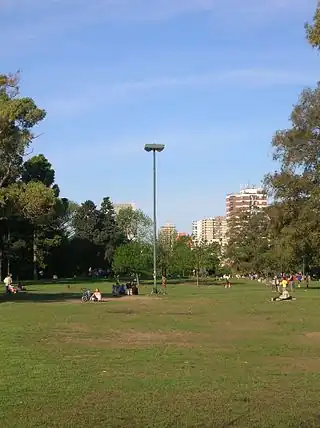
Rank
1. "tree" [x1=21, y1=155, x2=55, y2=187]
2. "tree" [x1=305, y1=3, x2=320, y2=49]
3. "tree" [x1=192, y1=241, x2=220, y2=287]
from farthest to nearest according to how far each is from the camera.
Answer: "tree" [x1=192, y1=241, x2=220, y2=287]
"tree" [x1=21, y1=155, x2=55, y2=187]
"tree" [x1=305, y1=3, x2=320, y2=49]

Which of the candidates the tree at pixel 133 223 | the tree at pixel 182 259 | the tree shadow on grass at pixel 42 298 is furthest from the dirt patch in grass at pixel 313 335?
the tree at pixel 133 223

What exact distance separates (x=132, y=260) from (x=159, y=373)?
64953 millimetres

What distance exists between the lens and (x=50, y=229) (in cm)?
8856

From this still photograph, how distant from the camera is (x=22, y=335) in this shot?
16500 millimetres

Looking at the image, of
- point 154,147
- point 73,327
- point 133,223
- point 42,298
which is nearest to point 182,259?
point 133,223

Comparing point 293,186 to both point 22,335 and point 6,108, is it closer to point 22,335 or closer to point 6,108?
point 6,108

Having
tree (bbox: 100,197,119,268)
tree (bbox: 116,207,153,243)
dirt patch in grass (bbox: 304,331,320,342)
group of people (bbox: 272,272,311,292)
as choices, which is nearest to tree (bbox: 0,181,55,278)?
group of people (bbox: 272,272,311,292)

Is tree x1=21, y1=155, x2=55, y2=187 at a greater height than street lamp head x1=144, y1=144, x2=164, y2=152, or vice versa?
tree x1=21, y1=155, x2=55, y2=187

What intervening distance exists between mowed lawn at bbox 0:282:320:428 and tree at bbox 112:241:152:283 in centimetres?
5425

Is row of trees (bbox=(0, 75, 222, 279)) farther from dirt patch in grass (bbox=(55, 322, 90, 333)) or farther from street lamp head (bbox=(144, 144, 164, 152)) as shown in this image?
dirt patch in grass (bbox=(55, 322, 90, 333))

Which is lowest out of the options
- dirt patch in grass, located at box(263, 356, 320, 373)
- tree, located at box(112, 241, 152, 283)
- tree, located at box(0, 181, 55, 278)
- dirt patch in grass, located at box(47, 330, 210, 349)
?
dirt patch in grass, located at box(263, 356, 320, 373)

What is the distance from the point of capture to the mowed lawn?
Answer: 7434 millimetres

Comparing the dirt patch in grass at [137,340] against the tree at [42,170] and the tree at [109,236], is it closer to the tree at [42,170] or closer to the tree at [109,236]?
the tree at [42,170]

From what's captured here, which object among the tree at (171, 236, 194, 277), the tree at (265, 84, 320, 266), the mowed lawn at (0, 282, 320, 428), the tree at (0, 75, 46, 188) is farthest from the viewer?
the tree at (171, 236, 194, 277)
